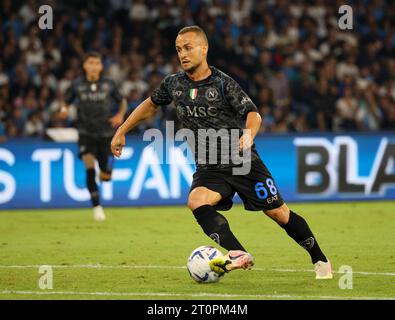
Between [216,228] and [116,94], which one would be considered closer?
[216,228]

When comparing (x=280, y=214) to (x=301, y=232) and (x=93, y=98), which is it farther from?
(x=93, y=98)

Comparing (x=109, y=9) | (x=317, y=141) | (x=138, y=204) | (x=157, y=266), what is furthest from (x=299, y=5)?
(x=157, y=266)

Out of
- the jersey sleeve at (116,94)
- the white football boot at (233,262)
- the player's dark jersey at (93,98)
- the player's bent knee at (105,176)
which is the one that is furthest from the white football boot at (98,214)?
the white football boot at (233,262)

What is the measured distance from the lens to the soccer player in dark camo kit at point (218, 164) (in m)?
8.30

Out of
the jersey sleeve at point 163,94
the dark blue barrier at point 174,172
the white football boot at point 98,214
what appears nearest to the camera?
the jersey sleeve at point 163,94

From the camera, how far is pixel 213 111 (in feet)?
27.8

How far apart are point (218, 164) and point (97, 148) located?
6.41m

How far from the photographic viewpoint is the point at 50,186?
15789 millimetres

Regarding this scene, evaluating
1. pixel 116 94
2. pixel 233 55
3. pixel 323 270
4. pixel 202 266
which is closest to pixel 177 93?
pixel 202 266

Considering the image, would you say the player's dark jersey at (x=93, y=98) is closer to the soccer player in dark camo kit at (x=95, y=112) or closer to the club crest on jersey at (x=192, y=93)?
the soccer player in dark camo kit at (x=95, y=112)

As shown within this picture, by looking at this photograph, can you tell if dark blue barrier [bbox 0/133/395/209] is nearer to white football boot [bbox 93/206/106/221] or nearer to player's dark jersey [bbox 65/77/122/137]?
player's dark jersey [bbox 65/77/122/137]

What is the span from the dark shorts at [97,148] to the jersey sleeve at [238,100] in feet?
21.3

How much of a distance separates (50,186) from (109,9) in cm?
621

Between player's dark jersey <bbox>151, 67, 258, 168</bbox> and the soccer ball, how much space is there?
0.80 metres
